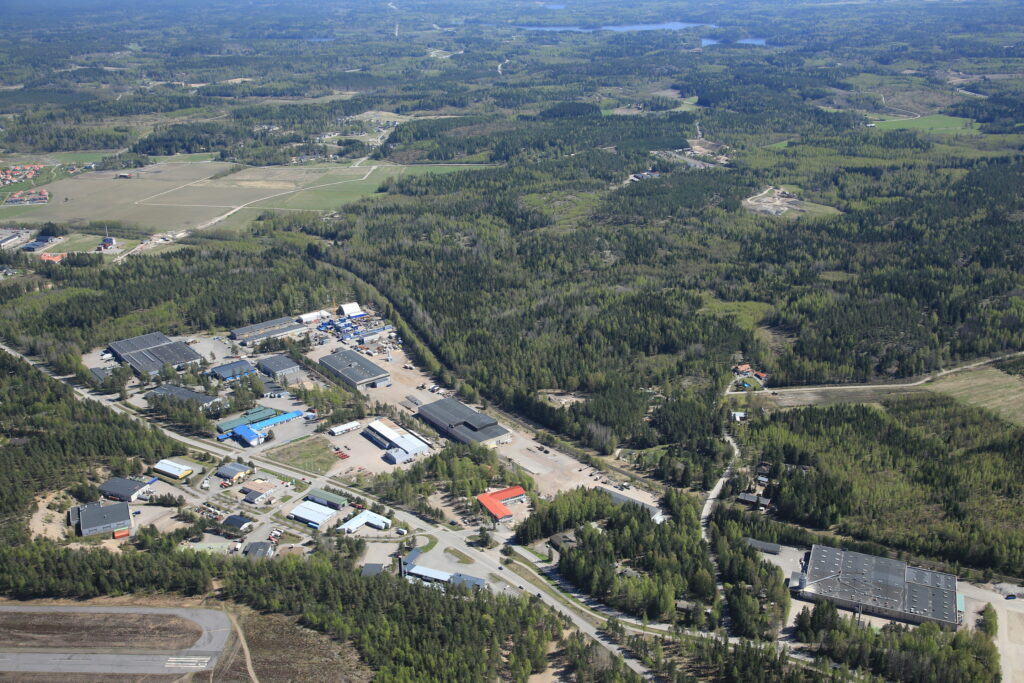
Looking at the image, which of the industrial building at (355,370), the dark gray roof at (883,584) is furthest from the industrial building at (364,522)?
the dark gray roof at (883,584)

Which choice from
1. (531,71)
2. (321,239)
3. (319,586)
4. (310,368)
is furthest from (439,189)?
(531,71)

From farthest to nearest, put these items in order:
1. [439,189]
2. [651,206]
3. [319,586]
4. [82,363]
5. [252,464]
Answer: [439,189] → [651,206] → [82,363] → [252,464] → [319,586]

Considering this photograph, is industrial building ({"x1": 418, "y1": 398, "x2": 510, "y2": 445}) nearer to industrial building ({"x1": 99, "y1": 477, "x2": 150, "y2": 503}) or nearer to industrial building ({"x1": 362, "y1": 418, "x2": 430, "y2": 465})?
industrial building ({"x1": 362, "y1": 418, "x2": 430, "y2": 465})

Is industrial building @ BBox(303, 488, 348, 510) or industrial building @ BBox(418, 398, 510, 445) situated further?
industrial building @ BBox(418, 398, 510, 445)

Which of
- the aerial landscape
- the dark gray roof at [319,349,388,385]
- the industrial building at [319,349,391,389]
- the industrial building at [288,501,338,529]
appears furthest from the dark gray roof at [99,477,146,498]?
the dark gray roof at [319,349,388,385]

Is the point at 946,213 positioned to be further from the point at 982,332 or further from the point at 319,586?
the point at 319,586

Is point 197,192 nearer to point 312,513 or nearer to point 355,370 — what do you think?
point 355,370
